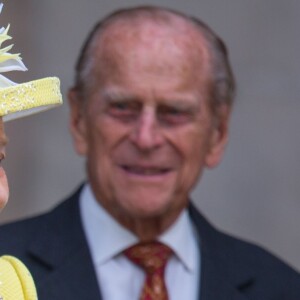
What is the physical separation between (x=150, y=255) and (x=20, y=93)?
1425 mm

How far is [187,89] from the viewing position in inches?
189

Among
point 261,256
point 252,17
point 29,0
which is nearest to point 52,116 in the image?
point 29,0

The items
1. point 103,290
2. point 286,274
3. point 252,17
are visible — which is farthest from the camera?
point 252,17

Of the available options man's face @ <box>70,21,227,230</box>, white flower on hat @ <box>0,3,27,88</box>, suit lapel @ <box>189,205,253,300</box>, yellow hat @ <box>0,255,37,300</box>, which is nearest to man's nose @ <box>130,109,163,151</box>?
man's face @ <box>70,21,227,230</box>

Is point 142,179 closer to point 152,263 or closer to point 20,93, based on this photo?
point 152,263

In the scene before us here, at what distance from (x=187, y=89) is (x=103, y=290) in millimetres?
588

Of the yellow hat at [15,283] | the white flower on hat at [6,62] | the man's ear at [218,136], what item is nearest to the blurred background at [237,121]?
the man's ear at [218,136]

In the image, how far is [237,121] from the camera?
6836mm

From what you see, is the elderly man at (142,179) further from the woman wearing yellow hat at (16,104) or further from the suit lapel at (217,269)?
the woman wearing yellow hat at (16,104)

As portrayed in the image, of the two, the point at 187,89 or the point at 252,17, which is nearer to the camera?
the point at 187,89

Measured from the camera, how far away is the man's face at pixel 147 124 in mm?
4742

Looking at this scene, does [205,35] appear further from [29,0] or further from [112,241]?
[29,0]

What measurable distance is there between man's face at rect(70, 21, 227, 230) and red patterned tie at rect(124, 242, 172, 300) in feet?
0.29

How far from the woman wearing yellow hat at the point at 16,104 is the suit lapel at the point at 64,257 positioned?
95 centimetres
